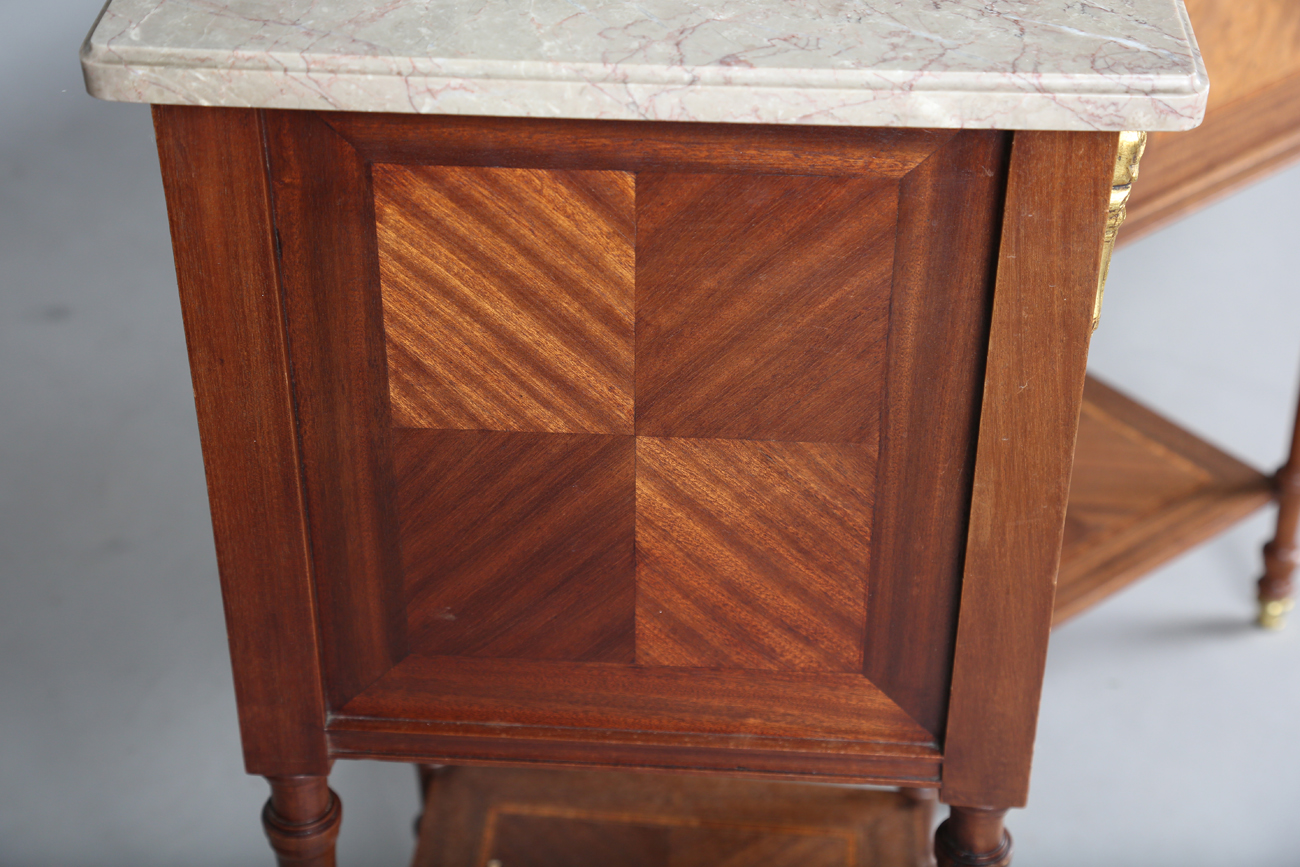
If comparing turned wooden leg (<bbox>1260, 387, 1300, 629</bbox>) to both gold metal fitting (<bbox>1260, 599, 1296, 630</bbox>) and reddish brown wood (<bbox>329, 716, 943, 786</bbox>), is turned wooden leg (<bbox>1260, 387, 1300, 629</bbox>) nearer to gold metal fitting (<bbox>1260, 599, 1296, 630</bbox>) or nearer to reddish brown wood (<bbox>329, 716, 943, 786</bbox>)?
gold metal fitting (<bbox>1260, 599, 1296, 630</bbox>)

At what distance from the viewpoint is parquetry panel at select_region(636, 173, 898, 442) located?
846 millimetres

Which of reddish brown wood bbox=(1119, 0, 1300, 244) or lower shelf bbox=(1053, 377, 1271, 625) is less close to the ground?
reddish brown wood bbox=(1119, 0, 1300, 244)

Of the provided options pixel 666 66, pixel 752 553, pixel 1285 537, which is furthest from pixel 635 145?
pixel 1285 537

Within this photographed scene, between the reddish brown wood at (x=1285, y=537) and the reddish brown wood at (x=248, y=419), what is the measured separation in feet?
3.99

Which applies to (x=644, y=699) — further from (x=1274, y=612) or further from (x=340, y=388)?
(x=1274, y=612)

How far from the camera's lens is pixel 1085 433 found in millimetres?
1787

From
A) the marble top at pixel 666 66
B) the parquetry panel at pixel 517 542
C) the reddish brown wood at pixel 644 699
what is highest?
the marble top at pixel 666 66

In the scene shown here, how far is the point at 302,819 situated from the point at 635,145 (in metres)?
0.60

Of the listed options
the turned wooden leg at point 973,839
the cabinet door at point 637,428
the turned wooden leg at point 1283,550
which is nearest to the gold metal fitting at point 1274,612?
the turned wooden leg at point 1283,550

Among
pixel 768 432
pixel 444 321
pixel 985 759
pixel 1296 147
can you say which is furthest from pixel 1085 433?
pixel 444 321

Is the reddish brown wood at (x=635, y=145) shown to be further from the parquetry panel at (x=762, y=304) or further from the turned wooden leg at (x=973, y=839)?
the turned wooden leg at (x=973, y=839)

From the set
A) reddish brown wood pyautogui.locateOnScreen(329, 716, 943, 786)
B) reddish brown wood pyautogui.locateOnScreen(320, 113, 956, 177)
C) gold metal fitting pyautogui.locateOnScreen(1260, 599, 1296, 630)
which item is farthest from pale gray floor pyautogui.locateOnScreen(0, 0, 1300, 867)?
reddish brown wood pyautogui.locateOnScreen(320, 113, 956, 177)

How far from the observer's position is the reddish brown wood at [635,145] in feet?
2.70

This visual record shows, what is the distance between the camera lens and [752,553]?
96 cm
